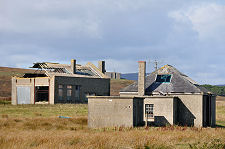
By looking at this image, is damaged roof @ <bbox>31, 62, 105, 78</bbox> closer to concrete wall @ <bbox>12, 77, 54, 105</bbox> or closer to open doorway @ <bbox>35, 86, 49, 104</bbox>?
concrete wall @ <bbox>12, 77, 54, 105</bbox>

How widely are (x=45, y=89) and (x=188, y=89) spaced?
100ft

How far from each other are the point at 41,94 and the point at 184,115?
31133 mm

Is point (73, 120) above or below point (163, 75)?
below

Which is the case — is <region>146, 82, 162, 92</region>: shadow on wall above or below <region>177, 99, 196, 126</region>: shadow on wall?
above

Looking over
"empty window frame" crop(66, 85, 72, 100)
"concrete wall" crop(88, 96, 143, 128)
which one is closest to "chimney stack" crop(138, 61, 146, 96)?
"concrete wall" crop(88, 96, 143, 128)

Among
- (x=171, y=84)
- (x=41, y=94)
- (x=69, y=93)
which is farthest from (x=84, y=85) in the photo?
(x=171, y=84)

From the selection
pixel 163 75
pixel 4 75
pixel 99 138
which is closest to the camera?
pixel 99 138

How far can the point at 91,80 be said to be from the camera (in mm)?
61094

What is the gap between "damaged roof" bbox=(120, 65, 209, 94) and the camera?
33.5 meters

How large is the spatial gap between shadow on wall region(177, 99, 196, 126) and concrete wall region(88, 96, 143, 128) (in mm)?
5025

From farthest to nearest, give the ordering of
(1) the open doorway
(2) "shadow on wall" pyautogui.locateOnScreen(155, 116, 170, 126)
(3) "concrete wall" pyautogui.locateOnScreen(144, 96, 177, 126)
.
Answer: (1) the open doorway → (2) "shadow on wall" pyautogui.locateOnScreen(155, 116, 170, 126) → (3) "concrete wall" pyautogui.locateOnScreen(144, 96, 177, 126)

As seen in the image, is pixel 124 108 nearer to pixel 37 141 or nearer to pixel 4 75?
pixel 37 141

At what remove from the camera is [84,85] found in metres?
59.8

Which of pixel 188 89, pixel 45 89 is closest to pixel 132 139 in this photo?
pixel 188 89
